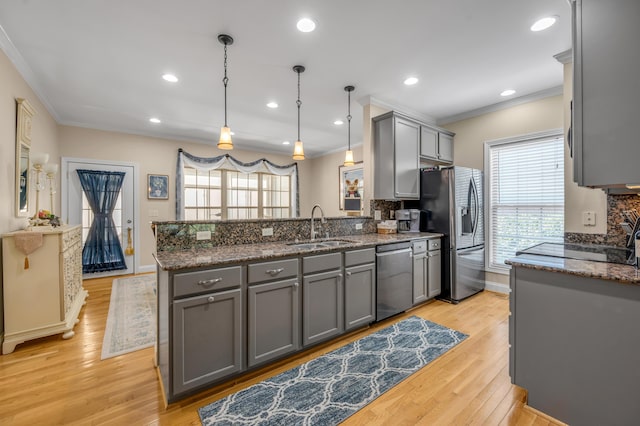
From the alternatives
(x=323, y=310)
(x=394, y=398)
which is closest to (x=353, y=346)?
(x=323, y=310)

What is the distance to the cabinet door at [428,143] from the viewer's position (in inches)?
155

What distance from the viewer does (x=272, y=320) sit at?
6.94ft

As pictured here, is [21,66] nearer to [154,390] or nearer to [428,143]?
[154,390]

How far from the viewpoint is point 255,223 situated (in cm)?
273

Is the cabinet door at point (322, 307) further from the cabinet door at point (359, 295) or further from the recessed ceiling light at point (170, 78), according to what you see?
the recessed ceiling light at point (170, 78)

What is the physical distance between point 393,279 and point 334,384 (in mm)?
1376

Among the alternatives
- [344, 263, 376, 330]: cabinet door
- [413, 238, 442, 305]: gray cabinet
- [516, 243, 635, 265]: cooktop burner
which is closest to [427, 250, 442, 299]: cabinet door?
[413, 238, 442, 305]: gray cabinet

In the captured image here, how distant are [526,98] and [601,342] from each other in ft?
10.7

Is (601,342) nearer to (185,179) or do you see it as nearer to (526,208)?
(526,208)

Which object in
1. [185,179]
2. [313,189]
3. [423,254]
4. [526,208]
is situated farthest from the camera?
[313,189]

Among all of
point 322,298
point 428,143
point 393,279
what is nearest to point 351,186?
point 428,143

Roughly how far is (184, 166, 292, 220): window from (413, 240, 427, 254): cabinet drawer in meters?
3.25

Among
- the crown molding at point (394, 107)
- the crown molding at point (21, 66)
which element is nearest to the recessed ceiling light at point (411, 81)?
the crown molding at point (394, 107)

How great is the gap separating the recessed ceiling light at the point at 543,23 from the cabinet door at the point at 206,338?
311 cm
